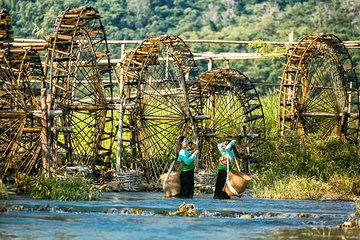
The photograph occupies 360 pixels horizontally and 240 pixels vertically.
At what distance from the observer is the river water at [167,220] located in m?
21.6

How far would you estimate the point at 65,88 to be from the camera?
3409 cm

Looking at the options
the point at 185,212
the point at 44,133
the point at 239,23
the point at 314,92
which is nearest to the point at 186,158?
the point at 44,133

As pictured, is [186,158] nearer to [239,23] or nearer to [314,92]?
[314,92]

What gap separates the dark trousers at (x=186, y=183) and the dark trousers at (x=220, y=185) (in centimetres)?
64

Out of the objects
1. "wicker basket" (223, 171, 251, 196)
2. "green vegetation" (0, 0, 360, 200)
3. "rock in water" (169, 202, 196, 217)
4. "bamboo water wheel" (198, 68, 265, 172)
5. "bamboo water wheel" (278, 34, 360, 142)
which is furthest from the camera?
"bamboo water wheel" (278, 34, 360, 142)

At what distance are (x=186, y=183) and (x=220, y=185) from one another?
879 millimetres

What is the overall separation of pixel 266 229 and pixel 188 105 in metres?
13.2

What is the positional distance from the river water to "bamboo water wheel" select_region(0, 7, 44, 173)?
264 cm

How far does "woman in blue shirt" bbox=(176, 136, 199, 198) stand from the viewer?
29.7m

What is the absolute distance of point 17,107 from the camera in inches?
1230

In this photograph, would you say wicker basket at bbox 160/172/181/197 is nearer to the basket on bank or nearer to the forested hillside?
the basket on bank

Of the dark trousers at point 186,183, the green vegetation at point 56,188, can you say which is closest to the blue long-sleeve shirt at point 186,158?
the dark trousers at point 186,183

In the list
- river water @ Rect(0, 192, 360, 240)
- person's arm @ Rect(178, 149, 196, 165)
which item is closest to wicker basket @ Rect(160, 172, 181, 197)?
river water @ Rect(0, 192, 360, 240)

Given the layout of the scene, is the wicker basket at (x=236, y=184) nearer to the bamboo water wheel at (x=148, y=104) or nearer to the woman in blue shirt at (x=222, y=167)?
the woman in blue shirt at (x=222, y=167)
